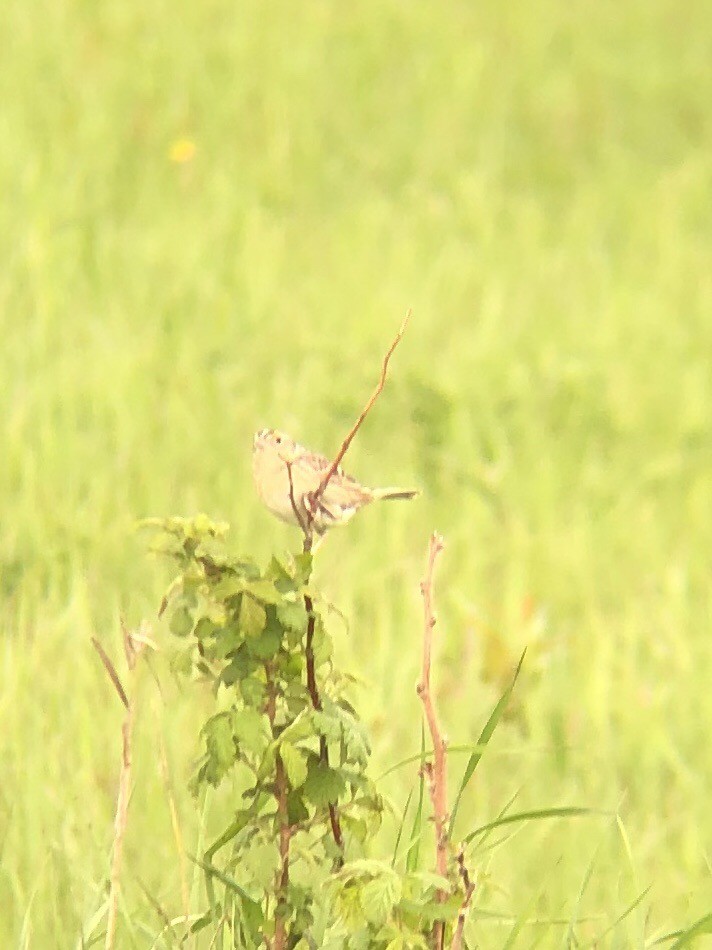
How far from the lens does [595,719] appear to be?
3709 millimetres

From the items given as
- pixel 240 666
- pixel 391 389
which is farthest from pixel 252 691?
pixel 391 389

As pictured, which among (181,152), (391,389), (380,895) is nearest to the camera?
(380,895)

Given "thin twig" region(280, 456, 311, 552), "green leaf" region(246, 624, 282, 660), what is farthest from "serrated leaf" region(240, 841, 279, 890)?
"thin twig" region(280, 456, 311, 552)

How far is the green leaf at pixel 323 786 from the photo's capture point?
5.55 feet

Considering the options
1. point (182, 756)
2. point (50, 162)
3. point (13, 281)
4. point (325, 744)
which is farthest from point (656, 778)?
point (50, 162)

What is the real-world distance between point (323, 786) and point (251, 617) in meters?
0.22

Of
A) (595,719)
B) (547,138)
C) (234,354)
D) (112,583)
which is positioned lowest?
(595,719)

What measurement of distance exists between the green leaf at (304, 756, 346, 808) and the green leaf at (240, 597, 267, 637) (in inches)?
7.4

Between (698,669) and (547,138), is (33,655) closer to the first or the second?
(698,669)

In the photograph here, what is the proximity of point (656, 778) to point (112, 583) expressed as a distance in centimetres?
140

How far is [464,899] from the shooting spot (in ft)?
5.42

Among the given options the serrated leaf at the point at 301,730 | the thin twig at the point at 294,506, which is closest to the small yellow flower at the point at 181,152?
the thin twig at the point at 294,506

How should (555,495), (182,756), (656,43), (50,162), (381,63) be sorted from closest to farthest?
(182,756) < (555,495) < (50,162) < (381,63) < (656,43)

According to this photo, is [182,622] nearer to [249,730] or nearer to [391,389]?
[249,730]
